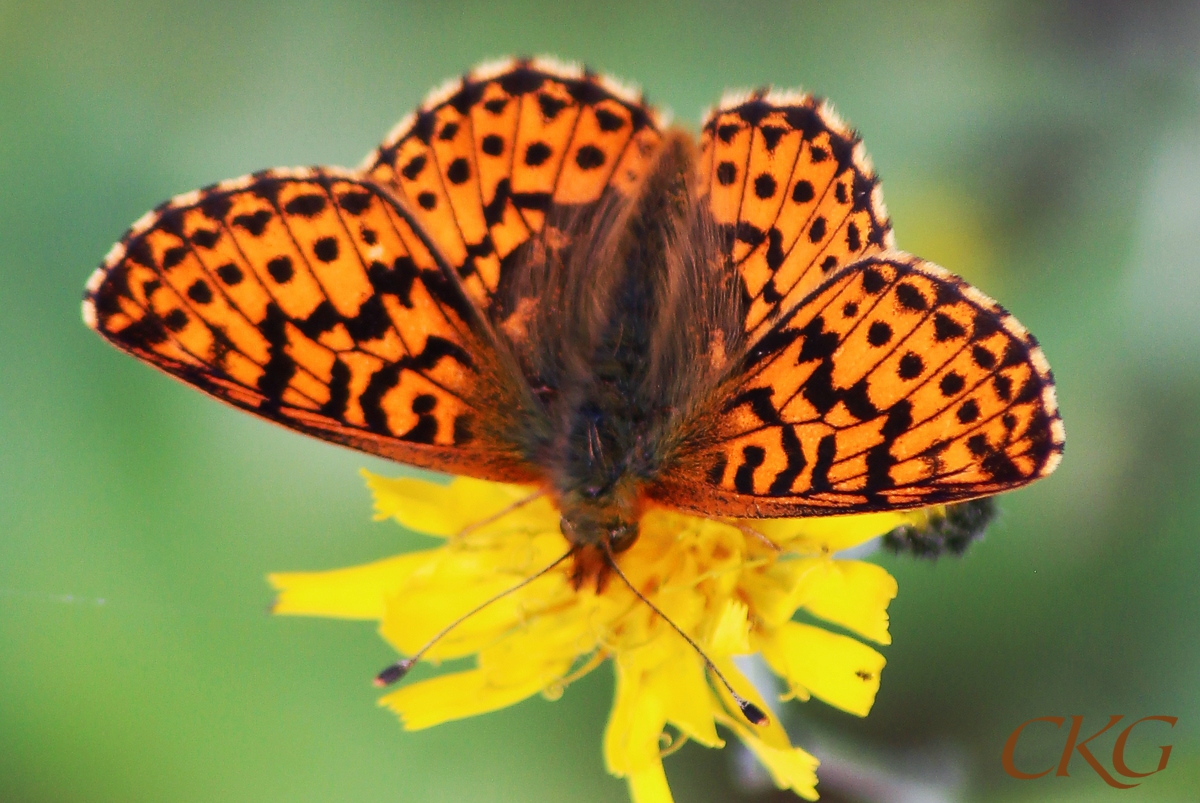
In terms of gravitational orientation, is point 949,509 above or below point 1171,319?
below

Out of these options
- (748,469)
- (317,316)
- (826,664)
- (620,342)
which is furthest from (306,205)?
(826,664)

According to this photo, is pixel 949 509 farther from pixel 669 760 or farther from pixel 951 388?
pixel 669 760

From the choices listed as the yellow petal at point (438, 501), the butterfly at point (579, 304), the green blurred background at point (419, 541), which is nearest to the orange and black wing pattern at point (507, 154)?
the butterfly at point (579, 304)

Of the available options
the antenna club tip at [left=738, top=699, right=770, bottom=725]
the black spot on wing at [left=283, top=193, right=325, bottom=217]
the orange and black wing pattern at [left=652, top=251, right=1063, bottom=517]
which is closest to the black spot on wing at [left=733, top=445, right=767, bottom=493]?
the orange and black wing pattern at [left=652, top=251, right=1063, bottom=517]

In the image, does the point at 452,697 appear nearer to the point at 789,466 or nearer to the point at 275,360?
the point at 275,360

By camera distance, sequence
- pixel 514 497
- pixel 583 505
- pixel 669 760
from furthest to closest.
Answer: pixel 669 760, pixel 514 497, pixel 583 505

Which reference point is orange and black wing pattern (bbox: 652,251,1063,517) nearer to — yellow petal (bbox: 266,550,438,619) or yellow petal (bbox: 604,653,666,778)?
yellow petal (bbox: 604,653,666,778)

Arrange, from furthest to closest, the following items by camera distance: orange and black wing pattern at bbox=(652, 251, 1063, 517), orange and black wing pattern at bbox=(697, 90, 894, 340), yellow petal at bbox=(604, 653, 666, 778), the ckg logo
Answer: the ckg logo
yellow petal at bbox=(604, 653, 666, 778)
orange and black wing pattern at bbox=(697, 90, 894, 340)
orange and black wing pattern at bbox=(652, 251, 1063, 517)

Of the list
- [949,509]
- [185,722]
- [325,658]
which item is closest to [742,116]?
[949,509]
